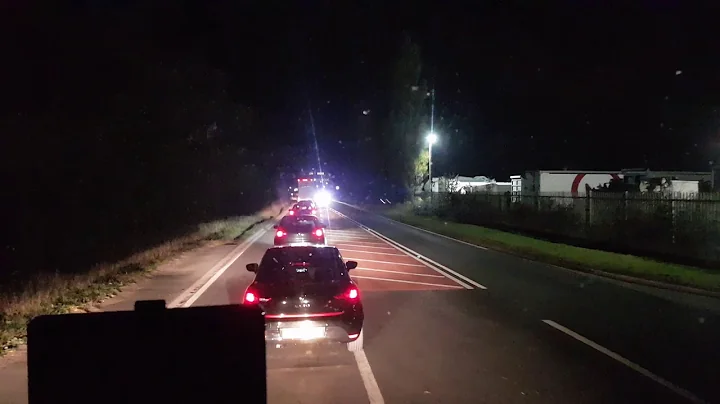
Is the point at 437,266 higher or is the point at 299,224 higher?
the point at 299,224

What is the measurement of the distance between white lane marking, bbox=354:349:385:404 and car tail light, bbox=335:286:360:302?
0.71 m

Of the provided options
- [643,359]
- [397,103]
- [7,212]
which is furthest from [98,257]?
[397,103]

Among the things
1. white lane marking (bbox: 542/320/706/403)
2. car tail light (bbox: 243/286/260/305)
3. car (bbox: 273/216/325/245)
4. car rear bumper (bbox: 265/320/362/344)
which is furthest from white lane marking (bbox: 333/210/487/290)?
car tail light (bbox: 243/286/260/305)

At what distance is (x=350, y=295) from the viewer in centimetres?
879

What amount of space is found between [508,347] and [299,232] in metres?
12.8

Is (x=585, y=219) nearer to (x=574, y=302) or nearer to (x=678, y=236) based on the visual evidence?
(x=678, y=236)

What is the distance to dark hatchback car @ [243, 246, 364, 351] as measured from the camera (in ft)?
27.9

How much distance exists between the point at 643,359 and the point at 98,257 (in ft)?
67.9

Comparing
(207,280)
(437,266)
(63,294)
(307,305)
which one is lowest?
(437,266)

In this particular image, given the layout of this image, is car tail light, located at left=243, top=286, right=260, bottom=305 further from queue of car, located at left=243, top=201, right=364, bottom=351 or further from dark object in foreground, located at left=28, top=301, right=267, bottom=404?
dark object in foreground, located at left=28, top=301, right=267, bottom=404

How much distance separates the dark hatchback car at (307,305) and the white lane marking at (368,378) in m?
0.22

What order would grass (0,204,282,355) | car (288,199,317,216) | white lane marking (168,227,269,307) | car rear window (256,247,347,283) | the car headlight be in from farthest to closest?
the car headlight, car (288,199,317,216), white lane marking (168,227,269,307), grass (0,204,282,355), car rear window (256,247,347,283)

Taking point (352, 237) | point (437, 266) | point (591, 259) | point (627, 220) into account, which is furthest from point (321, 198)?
point (437, 266)

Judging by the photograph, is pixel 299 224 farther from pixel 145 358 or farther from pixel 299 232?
pixel 145 358
